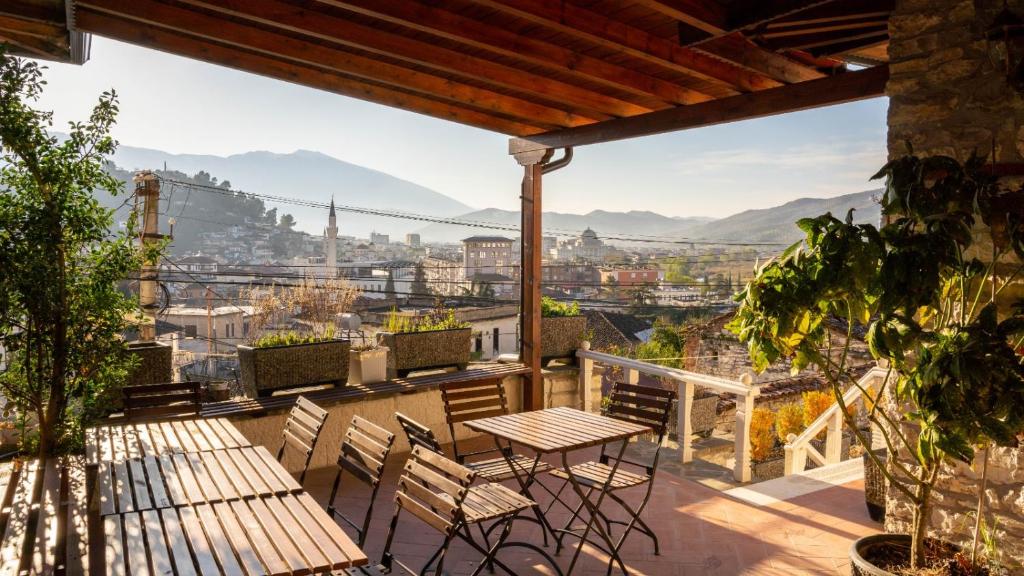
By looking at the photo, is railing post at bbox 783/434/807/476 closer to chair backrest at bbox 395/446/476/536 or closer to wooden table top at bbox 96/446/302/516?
chair backrest at bbox 395/446/476/536

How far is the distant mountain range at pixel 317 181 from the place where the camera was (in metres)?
23.2

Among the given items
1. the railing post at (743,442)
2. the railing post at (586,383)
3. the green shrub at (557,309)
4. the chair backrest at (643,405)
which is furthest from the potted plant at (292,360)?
the railing post at (743,442)

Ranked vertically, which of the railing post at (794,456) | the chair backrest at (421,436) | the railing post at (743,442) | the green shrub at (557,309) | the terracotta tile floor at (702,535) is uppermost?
the green shrub at (557,309)

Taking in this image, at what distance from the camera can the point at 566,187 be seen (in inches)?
1672

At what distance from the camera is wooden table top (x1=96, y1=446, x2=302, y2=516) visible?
7.59ft

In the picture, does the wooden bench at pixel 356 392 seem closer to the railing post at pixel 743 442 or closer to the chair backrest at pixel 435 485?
the railing post at pixel 743 442

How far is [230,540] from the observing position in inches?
78.5

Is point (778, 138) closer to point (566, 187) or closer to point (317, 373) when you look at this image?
point (566, 187)

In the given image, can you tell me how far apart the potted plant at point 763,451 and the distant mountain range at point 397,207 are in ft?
12.6

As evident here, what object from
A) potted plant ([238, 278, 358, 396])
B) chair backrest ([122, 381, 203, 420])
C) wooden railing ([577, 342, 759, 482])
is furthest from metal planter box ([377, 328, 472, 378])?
chair backrest ([122, 381, 203, 420])

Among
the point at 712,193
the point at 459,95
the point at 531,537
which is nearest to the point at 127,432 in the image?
the point at 531,537

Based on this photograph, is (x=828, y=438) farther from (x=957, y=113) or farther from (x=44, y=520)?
(x=44, y=520)

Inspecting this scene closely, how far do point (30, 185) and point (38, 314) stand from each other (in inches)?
22.6

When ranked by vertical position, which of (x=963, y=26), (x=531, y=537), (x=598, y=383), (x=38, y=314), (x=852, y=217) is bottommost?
(x=531, y=537)
